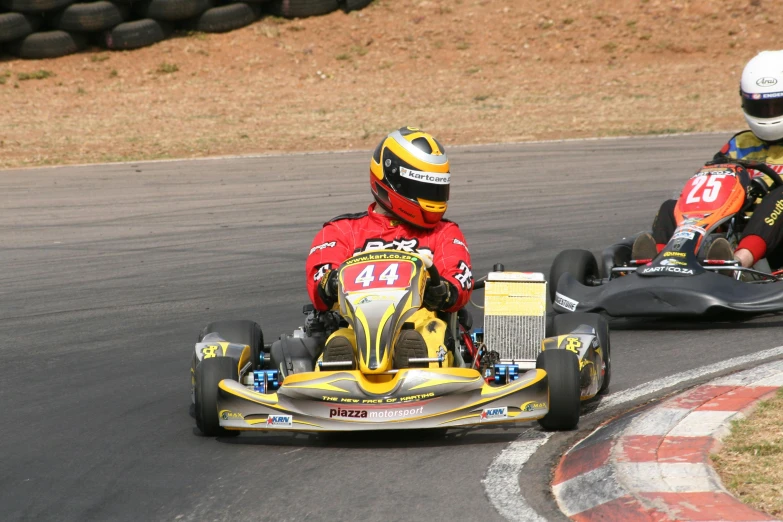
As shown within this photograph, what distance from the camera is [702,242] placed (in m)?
7.18

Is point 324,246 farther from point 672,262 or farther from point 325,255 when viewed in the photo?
point 672,262

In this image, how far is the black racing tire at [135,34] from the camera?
24.3 m

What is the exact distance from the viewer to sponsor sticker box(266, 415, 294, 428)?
4.59 metres

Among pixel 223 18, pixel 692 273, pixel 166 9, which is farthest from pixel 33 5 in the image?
pixel 692 273

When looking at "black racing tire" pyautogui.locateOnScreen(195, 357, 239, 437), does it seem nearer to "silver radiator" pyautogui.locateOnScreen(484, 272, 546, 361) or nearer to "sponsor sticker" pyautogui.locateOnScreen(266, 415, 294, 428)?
"sponsor sticker" pyautogui.locateOnScreen(266, 415, 294, 428)

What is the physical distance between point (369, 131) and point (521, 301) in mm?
13521

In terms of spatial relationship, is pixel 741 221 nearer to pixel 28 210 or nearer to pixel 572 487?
pixel 572 487

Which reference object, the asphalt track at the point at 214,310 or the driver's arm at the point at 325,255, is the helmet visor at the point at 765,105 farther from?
the driver's arm at the point at 325,255

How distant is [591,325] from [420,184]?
985mm

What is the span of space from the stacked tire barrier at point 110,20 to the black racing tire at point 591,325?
17.9m

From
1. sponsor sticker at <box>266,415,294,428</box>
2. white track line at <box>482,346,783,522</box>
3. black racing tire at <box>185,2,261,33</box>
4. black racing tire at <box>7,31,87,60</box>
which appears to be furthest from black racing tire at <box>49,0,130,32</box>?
sponsor sticker at <box>266,415,294,428</box>

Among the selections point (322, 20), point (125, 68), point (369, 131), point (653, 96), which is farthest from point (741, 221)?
point (322, 20)

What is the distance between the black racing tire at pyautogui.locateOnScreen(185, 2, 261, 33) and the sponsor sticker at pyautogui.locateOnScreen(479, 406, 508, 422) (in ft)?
71.3

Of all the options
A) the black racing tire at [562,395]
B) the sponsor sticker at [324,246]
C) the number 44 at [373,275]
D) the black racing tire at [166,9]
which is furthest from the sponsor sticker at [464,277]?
the black racing tire at [166,9]
